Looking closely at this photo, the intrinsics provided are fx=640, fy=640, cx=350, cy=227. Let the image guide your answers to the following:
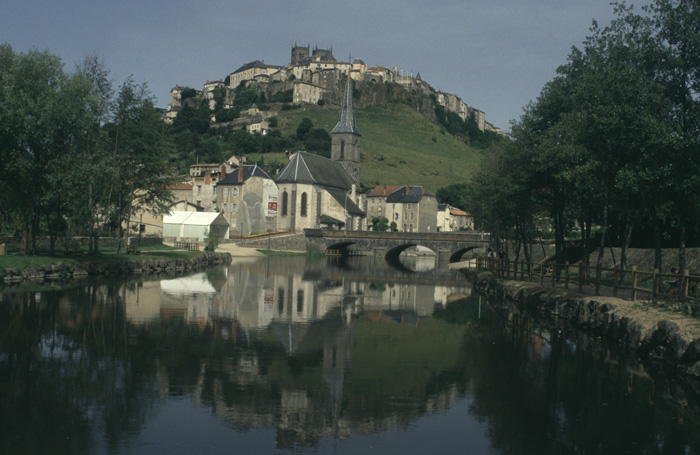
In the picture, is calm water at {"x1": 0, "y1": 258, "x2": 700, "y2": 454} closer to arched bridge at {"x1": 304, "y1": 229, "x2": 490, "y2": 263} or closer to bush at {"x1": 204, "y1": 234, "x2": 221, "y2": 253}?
bush at {"x1": 204, "y1": 234, "x2": 221, "y2": 253}

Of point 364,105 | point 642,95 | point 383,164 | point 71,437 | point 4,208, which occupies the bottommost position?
point 71,437

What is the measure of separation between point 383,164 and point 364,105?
52.6 metres

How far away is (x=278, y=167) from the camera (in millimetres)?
122438

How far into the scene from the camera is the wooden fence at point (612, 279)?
1659 cm

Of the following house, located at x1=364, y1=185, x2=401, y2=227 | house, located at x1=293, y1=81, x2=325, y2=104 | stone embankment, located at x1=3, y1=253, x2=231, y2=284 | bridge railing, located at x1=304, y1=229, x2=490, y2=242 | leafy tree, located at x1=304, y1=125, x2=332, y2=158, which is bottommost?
stone embankment, located at x1=3, y1=253, x2=231, y2=284

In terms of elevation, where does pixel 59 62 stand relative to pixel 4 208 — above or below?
above

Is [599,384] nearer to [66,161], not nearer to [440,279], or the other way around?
[66,161]

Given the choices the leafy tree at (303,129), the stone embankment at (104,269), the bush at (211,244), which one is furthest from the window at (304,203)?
the leafy tree at (303,129)

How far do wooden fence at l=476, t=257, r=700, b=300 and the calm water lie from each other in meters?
2.24

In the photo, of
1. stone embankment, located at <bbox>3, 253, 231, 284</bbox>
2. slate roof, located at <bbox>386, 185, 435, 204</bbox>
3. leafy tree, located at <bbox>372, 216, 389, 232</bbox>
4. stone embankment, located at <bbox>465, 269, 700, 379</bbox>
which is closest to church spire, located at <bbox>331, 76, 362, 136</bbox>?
slate roof, located at <bbox>386, 185, 435, 204</bbox>

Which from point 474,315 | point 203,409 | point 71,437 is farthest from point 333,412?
point 474,315

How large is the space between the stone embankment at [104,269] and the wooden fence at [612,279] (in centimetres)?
2049

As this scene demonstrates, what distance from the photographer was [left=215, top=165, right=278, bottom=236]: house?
3312 inches

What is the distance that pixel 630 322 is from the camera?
16.6 meters
